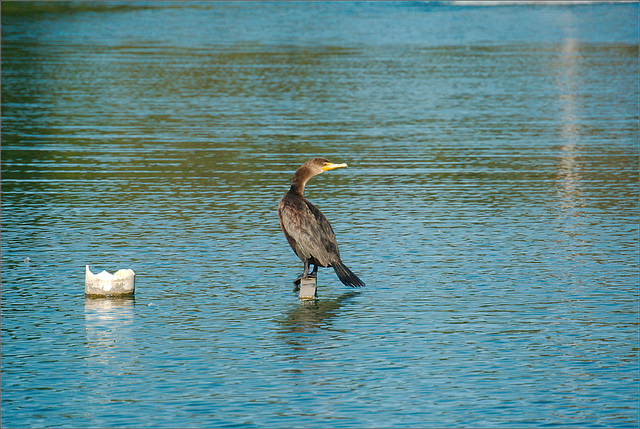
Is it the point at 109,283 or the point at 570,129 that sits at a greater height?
the point at 570,129

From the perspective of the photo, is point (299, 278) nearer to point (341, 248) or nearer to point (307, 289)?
point (307, 289)

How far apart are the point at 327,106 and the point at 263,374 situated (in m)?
21.8

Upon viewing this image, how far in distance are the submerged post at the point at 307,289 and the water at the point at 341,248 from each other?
0.19 m

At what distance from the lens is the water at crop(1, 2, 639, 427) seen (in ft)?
27.4

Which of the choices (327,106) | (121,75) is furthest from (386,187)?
(121,75)

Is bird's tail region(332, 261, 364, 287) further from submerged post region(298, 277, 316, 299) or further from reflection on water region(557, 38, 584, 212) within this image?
reflection on water region(557, 38, 584, 212)

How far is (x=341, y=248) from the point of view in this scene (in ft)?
44.3

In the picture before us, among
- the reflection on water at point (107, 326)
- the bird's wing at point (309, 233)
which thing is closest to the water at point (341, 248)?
the reflection on water at point (107, 326)

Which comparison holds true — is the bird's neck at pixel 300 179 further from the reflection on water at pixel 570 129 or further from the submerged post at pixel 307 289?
the reflection on water at pixel 570 129

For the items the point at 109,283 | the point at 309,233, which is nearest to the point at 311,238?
the point at 309,233

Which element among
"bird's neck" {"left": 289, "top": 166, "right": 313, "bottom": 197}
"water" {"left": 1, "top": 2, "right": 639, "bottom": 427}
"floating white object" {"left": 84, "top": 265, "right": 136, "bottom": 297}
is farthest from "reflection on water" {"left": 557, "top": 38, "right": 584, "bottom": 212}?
"floating white object" {"left": 84, "top": 265, "right": 136, "bottom": 297}

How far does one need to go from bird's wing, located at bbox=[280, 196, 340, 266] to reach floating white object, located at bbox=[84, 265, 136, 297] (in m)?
1.67

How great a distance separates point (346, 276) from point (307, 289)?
0.42 metres

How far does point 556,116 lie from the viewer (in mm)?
27625
